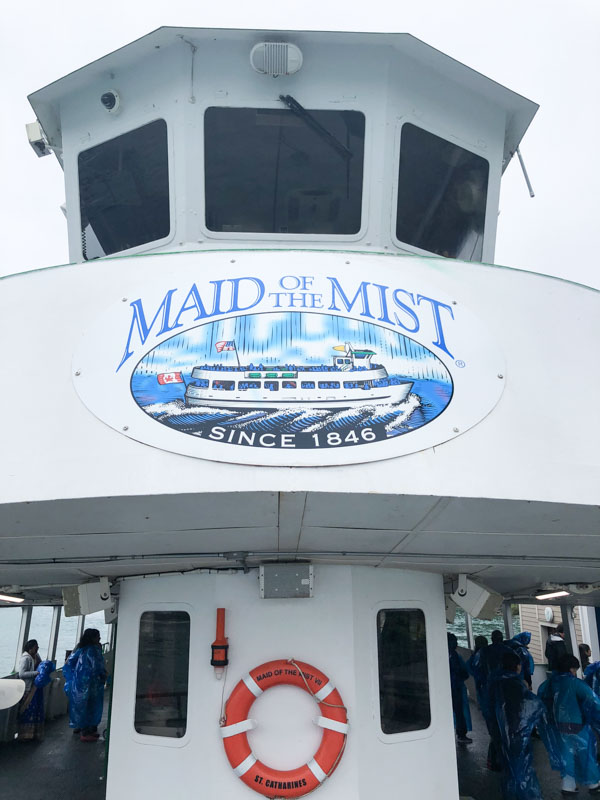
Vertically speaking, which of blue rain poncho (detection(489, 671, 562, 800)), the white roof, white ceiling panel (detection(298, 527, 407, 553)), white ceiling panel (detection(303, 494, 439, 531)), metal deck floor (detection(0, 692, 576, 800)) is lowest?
metal deck floor (detection(0, 692, 576, 800))

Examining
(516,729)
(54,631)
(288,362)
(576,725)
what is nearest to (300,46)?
(288,362)

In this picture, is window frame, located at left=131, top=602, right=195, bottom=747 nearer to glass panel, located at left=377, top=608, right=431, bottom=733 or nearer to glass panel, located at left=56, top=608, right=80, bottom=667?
glass panel, located at left=377, top=608, right=431, bottom=733

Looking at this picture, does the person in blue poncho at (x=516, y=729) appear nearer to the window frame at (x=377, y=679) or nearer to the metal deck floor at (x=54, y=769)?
the window frame at (x=377, y=679)

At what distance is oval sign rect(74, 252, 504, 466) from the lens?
2.73m

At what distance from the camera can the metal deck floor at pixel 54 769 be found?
21.8 ft

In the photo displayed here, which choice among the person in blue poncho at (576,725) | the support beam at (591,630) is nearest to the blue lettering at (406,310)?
the person in blue poncho at (576,725)

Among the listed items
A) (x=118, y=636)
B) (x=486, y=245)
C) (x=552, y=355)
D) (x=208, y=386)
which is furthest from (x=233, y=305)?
(x=486, y=245)

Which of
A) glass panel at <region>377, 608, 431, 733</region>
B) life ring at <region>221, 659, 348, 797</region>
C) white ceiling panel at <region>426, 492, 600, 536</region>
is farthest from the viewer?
glass panel at <region>377, 608, 431, 733</region>

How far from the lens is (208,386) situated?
2.85 meters

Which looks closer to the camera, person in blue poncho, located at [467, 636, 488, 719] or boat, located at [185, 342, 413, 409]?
boat, located at [185, 342, 413, 409]

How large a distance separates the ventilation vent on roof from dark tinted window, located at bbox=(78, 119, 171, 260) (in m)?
0.86

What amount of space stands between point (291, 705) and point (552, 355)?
8.66 ft

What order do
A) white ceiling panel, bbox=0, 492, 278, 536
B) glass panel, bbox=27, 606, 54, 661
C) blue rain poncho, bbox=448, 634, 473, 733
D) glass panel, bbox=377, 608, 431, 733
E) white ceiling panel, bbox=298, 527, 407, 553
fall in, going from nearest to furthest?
1. white ceiling panel, bbox=0, 492, 278, 536
2. white ceiling panel, bbox=298, 527, 407, 553
3. glass panel, bbox=377, 608, 431, 733
4. blue rain poncho, bbox=448, 634, 473, 733
5. glass panel, bbox=27, 606, 54, 661

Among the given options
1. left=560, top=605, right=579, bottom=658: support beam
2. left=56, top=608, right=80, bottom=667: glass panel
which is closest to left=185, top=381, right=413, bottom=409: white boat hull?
left=560, top=605, right=579, bottom=658: support beam
